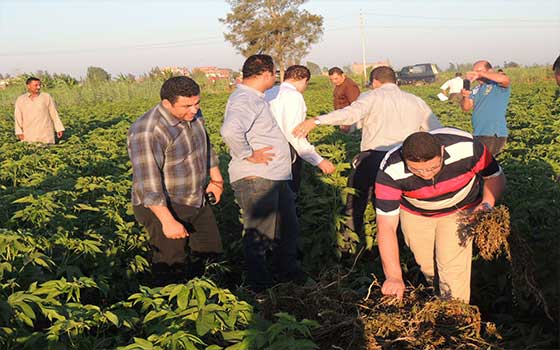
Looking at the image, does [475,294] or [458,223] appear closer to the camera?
[458,223]

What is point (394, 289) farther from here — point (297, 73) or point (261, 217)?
point (297, 73)

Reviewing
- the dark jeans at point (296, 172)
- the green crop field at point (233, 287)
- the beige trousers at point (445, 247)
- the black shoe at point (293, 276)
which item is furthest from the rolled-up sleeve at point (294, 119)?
the beige trousers at point (445, 247)

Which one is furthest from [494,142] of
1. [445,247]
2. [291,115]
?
[445,247]

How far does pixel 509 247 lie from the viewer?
3326 mm

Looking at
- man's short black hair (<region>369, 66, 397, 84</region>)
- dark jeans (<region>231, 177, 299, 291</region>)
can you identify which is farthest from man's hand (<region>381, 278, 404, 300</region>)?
man's short black hair (<region>369, 66, 397, 84</region>)

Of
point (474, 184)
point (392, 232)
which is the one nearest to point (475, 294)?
point (474, 184)

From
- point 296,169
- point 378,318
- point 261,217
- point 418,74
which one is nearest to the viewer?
point 378,318

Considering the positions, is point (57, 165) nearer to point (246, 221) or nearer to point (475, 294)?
point (246, 221)

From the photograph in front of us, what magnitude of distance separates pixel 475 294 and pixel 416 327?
1865 mm

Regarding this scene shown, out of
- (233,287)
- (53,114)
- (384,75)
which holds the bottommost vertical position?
(233,287)

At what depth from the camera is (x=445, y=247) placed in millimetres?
3789

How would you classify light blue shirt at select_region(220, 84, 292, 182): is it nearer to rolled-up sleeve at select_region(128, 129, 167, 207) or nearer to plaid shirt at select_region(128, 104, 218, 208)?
plaid shirt at select_region(128, 104, 218, 208)

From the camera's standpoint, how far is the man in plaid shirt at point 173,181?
3.59 metres

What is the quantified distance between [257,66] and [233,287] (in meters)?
1.84
